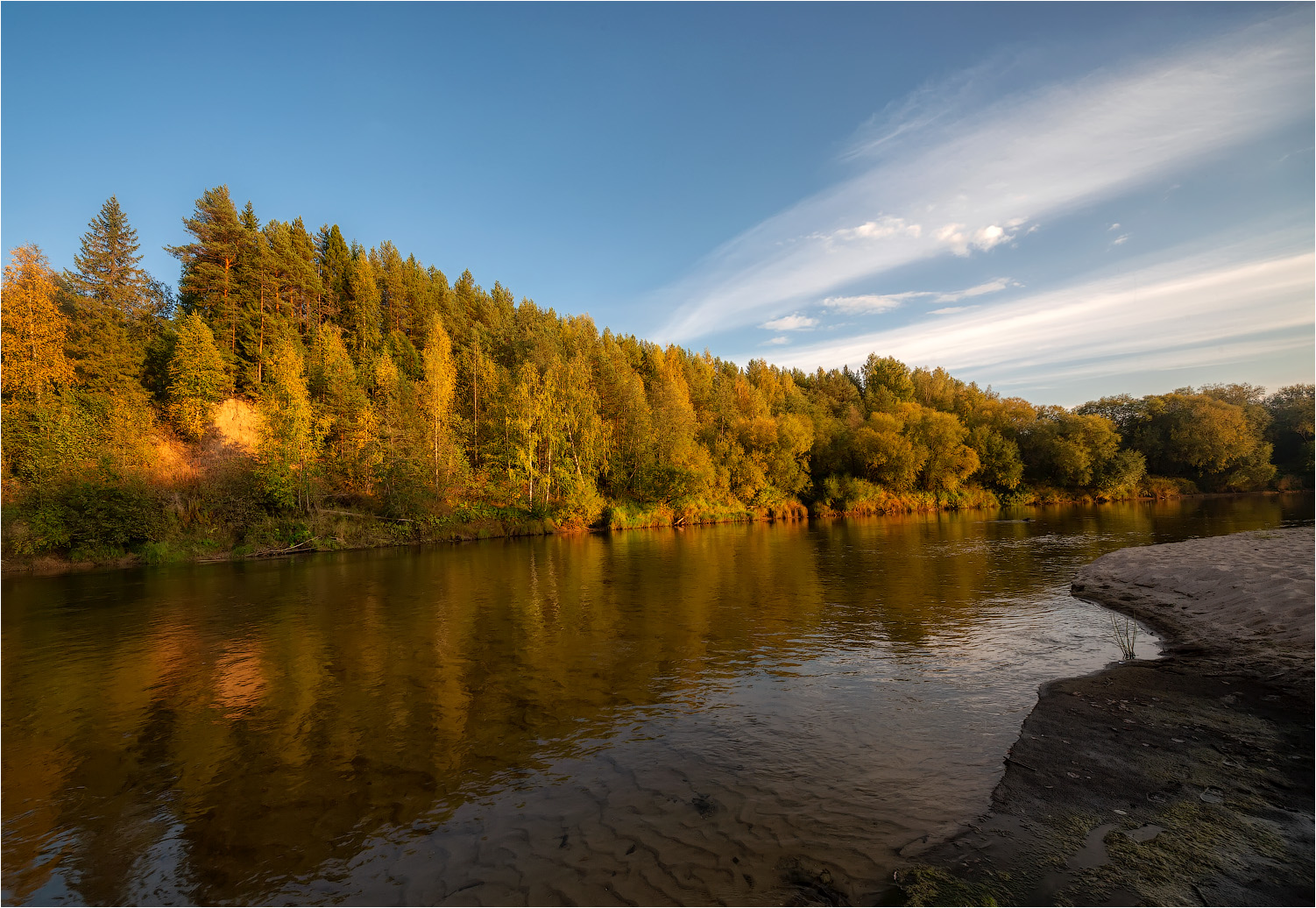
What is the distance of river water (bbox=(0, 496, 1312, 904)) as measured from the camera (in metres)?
6.34

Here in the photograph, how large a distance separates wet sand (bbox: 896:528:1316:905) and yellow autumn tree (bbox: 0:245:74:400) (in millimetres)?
60059

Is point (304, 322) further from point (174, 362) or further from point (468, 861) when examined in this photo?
point (468, 861)

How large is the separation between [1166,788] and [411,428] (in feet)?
181

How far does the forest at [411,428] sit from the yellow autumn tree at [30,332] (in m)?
0.15

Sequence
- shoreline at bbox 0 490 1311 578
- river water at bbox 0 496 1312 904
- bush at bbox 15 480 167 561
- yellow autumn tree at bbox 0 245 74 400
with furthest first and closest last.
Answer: yellow autumn tree at bbox 0 245 74 400, shoreline at bbox 0 490 1311 578, bush at bbox 15 480 167 561, river water at bbox 0 496 1312 904

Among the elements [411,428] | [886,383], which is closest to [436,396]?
[411,428]

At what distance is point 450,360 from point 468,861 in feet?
194

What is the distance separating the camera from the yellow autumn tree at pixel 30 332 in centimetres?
4000

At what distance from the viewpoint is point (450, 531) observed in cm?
4900

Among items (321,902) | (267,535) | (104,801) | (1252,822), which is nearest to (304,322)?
(267,535)

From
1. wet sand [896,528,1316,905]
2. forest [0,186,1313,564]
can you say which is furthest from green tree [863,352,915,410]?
wet sand [896,528,1316,905]

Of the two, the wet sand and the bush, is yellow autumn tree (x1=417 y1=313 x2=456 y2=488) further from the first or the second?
the wet sand

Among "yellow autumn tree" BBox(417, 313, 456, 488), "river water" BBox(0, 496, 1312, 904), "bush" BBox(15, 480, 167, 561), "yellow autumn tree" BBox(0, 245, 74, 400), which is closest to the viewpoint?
"river water" BBox(0, 496, 1312, 904)

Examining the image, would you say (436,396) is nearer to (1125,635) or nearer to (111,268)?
(111,268)
